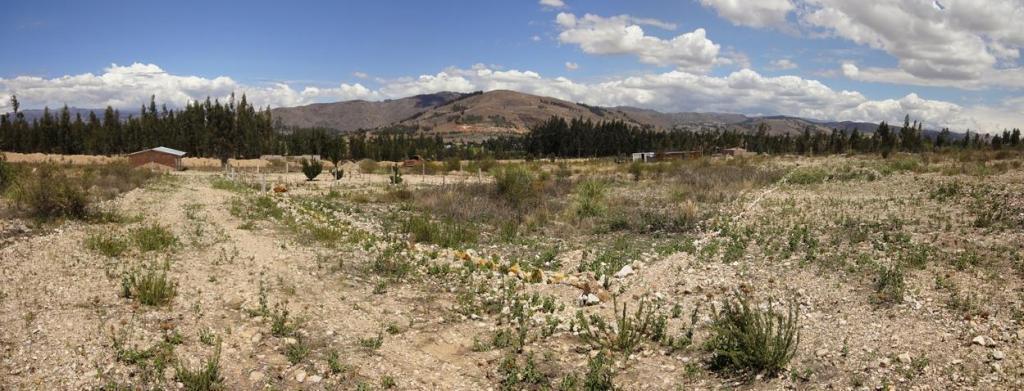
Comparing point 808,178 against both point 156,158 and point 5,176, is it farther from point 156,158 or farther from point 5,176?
point 156,158

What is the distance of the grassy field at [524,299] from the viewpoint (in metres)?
6.39

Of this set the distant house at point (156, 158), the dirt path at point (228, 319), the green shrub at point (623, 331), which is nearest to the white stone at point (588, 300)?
the green shrub at point (623, 331)

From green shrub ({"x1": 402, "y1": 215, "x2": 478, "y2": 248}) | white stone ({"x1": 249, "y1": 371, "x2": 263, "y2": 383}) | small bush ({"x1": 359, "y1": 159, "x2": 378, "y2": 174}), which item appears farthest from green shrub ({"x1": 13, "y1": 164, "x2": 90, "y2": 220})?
small bush ({"x1": 359, "y1": 159, "x2": 378, "y2": 174})

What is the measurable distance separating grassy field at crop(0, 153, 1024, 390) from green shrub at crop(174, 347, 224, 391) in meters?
0.03

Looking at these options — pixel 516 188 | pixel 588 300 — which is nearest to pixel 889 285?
pixel 588 300

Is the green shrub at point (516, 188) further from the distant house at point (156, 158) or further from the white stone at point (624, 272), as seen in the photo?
the distant house at point (156, 158)

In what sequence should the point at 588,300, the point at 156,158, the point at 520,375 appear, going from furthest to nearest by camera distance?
the point at 156,158
the point at 588,300
the point at 520,375

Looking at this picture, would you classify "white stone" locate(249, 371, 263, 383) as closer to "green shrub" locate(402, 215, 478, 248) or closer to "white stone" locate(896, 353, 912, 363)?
"white stone" locate(896, 353, 912, 363)

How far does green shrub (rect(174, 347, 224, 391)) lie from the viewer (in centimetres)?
589

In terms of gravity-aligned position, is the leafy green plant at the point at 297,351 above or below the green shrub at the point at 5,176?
below

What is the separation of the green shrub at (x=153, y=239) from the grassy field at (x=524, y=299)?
6 centimetres

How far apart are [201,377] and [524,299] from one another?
4706 mm

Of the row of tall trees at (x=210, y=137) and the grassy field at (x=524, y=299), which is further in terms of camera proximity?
the row of tall trees at (x=210, y=137)

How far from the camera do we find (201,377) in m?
5.93
